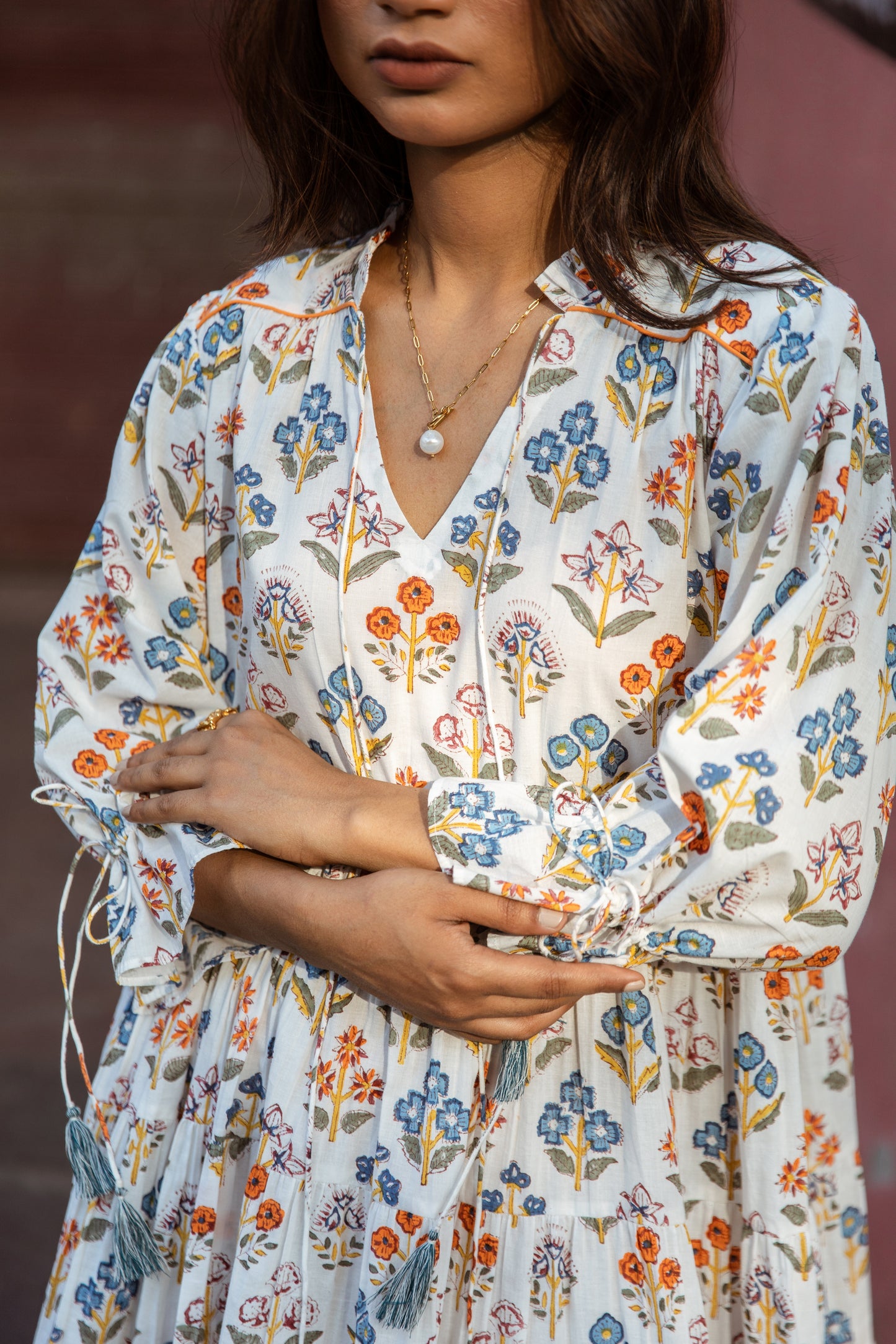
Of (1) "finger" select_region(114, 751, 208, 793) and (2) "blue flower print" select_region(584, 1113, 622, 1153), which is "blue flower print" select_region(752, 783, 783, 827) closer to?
(2) "blue flower print" select_region(584, 1113, 622, 1153)

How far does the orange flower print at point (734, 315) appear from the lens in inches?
32.5

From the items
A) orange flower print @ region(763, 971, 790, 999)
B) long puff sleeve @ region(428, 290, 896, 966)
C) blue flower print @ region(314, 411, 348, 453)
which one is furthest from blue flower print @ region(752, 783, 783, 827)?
blue flower print @ region(314, 411, 348, 453)

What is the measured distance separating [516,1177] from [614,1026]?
126 millimetres

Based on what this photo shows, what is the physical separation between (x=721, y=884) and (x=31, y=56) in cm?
176

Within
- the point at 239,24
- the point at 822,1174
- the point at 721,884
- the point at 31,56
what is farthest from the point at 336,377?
the point at 31,56

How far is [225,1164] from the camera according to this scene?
3.08 ft

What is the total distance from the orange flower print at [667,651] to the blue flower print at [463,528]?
15cm

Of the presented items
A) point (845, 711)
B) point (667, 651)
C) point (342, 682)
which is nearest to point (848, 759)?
point (845, 711)

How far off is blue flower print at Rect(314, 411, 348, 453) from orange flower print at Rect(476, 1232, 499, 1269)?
593 mm

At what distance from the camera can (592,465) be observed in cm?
86

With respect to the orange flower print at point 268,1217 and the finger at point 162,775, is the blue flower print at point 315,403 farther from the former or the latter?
the orange flower print at point 268,1217

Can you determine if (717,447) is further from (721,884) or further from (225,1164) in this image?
(225,1164)

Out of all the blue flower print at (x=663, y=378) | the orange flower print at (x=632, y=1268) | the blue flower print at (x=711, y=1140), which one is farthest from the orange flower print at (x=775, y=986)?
the blue flower print at (x=663, y=378)

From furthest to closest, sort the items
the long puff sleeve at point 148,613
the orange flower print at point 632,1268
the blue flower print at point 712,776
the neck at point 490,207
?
the long puff sleeve at point 148,613 → the neck at point 490,207 → the orange flower print at point 632,1268 → the blue flower print at point 712,776
